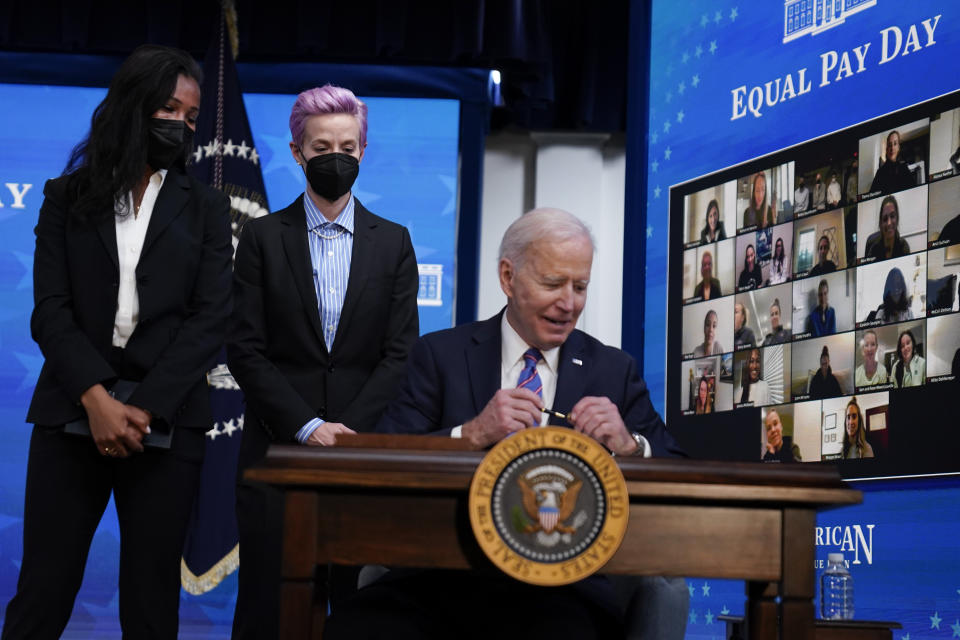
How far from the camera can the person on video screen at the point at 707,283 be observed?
12.3 ft

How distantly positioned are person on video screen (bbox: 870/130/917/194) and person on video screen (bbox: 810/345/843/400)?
18.6 inches

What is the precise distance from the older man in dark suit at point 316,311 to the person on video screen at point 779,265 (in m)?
1.27

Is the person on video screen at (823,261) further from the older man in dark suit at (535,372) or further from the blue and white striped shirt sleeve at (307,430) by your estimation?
the blue and white striped shirt sleeve at (307,430)

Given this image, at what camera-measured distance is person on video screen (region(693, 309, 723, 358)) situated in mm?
3711

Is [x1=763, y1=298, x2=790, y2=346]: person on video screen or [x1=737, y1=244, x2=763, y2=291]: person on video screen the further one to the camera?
[x1=737, y1=244, x2=763, y2=291]: person on video screen

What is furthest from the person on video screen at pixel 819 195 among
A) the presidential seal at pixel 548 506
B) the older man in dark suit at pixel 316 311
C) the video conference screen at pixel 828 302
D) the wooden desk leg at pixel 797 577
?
the presidential seal at pixel 548 506

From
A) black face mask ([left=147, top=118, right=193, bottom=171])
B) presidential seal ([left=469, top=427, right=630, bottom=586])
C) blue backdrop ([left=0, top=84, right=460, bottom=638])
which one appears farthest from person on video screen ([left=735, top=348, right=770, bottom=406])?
presidential seal ([left=469, top=427, right=630, bottom=586])

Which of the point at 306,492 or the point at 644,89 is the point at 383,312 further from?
the point at 644,89

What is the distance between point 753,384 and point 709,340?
253 millimetres

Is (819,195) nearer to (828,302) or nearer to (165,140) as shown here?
(828,302)

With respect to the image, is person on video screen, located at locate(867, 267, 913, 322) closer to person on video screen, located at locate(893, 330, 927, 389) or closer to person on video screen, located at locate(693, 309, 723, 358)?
person on video screen, located at locate(893, 330, 927, 389)

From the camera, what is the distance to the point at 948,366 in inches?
115

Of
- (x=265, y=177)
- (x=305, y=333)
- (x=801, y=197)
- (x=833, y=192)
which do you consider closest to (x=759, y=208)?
(x=801, y=197)

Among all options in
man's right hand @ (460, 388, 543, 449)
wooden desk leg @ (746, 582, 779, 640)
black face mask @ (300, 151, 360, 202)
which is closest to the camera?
wooden desk leg @ (746, 582, 779, 640)
